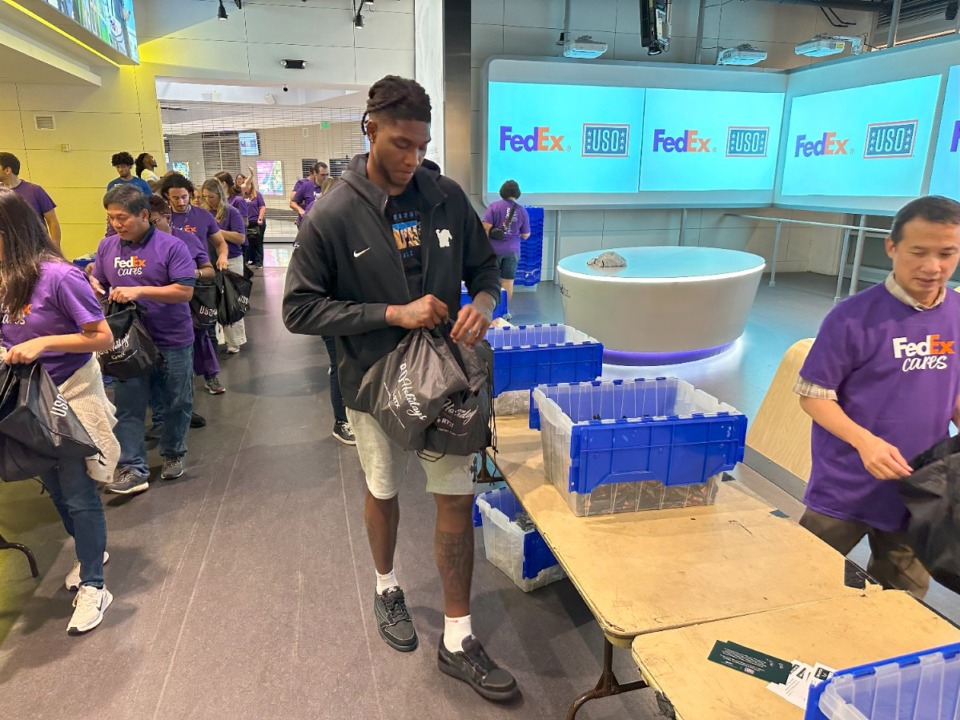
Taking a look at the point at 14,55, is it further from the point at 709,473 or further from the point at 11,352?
the point at 709,473

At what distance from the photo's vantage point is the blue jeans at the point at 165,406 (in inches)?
122

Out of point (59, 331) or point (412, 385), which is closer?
point (412, 385)

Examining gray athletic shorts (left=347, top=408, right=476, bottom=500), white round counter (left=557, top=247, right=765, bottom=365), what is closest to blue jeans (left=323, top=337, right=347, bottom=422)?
gray athletic shorts (left=347, top=408, right=476, bottom=500)

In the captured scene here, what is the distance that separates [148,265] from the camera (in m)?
3.04

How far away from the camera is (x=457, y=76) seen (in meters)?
7.46

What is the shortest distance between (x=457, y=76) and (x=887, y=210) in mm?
5420

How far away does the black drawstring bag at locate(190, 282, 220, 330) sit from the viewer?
4316 millimetres

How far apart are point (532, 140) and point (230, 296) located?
5071 mm

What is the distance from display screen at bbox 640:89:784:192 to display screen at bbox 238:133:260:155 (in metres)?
10.9

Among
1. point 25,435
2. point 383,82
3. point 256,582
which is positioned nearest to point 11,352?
point 25,435

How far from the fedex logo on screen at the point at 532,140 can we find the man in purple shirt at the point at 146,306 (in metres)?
6.08

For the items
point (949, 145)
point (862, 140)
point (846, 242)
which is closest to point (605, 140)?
point (862, 140)

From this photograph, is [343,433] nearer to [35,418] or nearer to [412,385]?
[35,418]

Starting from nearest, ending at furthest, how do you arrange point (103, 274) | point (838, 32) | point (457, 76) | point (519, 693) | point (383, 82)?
point (383, 82) < point (519, 693) < point (103, 274) < point (457, 76) < point (838, 32)
